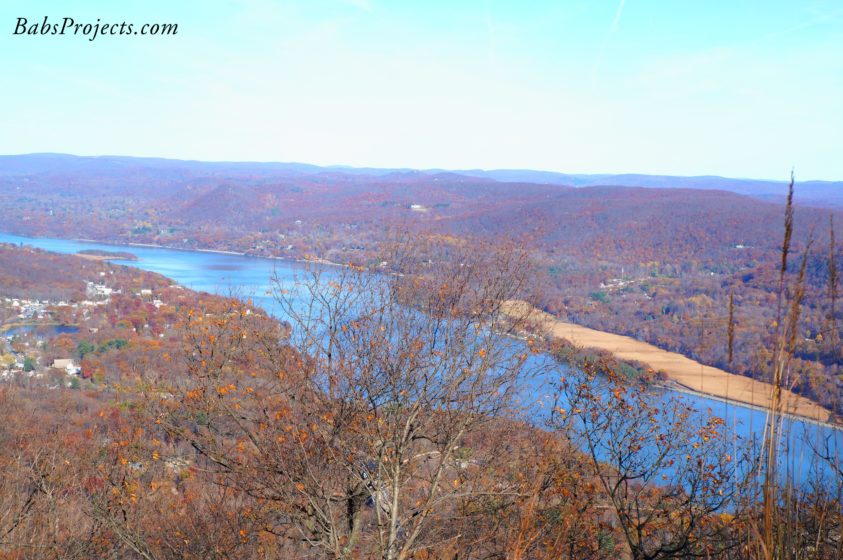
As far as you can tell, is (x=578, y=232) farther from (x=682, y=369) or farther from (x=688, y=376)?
(x=688, y=376)

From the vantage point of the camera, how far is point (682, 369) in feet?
39.2

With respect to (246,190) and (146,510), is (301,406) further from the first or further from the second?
(246,190)

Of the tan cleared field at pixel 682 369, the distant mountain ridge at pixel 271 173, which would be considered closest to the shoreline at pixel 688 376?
the tan cleared field at pixel 682 369

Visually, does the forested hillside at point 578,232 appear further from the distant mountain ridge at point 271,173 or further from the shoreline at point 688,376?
the distant mountain ridge at point 271,173

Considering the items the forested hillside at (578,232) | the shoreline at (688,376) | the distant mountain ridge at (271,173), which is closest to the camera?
the shoreline at (688,376)

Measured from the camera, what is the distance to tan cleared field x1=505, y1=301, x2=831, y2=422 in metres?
1.64

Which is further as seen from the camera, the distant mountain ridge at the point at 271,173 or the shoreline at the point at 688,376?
the distant mountain ridge at the point at 271,173

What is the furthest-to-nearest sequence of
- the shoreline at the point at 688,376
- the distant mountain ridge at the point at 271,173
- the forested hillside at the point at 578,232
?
the distant mountain ridge at the point at 271,173, the forested hillside at the point at 578,232, the shoreline at the point at 688,376

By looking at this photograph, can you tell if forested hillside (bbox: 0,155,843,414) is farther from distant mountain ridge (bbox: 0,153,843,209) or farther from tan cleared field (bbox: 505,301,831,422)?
distant mountain ridge (bbox: 0,153,843,209)

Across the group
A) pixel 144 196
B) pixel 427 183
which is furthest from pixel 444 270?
pixel 144 196

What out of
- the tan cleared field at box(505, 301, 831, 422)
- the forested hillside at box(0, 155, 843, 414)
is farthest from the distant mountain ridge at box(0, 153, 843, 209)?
the tan cleared field at box(505, 301, 831, 422)

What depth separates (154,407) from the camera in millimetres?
4344

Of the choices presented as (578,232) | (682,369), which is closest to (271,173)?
(578,232)

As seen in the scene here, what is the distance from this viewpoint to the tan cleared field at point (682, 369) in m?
1.64
